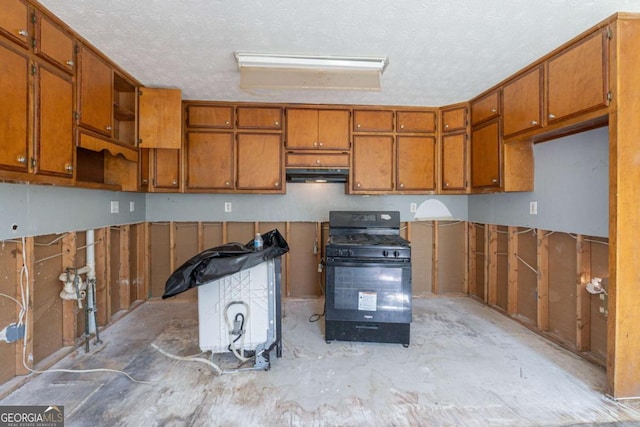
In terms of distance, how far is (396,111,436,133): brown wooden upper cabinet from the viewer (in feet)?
10.6

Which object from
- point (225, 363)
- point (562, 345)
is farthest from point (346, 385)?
point (562, 345)

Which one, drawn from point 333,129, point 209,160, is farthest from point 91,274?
point 333,129

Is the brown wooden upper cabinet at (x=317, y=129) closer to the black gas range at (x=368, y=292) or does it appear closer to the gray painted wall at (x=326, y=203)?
the gray painted wall at (x=326, y=203)

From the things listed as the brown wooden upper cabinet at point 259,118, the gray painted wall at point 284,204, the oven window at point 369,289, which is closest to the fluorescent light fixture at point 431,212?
the gray painted wall at point 284,204

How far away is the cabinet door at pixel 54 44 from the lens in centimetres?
164

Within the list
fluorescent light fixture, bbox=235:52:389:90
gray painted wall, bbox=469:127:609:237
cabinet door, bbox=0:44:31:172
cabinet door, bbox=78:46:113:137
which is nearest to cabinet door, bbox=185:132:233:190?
cabinet door, bbox=78:46:113:137

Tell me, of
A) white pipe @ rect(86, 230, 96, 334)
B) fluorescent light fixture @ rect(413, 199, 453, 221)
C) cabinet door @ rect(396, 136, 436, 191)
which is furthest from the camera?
fluorescent light fixture @ rect(413, 199, 453, 221)

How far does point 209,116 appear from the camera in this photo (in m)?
3.05

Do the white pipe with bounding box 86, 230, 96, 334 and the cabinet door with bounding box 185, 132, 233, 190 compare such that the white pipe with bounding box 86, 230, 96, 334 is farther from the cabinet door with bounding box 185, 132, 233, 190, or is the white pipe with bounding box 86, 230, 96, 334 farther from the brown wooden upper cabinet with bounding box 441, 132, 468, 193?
the brown wooden upper cabinet with bounding box 441, 132, 468, 193

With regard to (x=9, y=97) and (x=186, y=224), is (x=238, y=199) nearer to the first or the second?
(x=186, y=224)

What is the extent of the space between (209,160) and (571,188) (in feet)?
11.1

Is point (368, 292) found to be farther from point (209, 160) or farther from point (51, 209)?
point (51, 209)

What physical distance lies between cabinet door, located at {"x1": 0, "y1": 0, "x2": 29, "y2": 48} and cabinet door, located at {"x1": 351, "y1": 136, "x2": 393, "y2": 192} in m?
2.63

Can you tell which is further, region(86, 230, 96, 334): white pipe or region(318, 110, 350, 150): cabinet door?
region(318, 110, 350, 150): cabinet door
